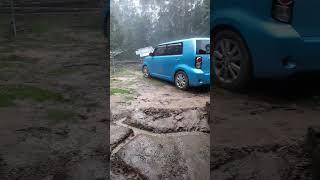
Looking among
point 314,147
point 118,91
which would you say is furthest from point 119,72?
point 314,147

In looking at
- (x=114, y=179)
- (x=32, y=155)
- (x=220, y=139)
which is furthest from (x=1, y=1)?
(x=220, y=139)

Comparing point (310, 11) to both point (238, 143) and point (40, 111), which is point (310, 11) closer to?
point (238, 143)

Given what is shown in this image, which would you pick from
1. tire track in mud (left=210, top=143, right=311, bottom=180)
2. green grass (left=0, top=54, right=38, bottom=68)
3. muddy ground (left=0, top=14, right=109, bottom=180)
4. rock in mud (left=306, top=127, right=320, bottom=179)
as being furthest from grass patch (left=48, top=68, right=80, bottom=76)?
rock in mud (left=306, top=127, right=320, bottom=179)

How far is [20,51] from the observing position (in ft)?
6.96

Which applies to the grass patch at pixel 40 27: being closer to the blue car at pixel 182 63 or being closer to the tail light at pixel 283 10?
the blue car at pixel 182 63

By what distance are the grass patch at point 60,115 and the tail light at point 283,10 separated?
1.10 m

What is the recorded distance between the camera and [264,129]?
2023 mm

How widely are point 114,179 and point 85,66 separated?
59cm

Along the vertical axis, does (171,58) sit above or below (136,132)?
above

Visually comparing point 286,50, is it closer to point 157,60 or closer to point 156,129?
point 157,60

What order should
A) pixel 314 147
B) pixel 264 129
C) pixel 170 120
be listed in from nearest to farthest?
pixel 314 147
pixel 264 129
pixel 170 120

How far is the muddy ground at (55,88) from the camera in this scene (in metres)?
2.07

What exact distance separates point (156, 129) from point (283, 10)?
84 centimetres

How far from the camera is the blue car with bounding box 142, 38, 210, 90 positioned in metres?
2.04
